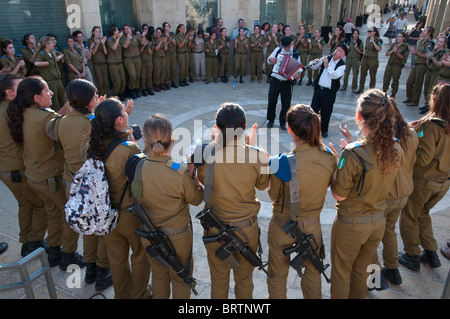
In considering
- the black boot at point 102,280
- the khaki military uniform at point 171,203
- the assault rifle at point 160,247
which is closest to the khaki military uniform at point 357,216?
the khaki military uniform at point 171,203

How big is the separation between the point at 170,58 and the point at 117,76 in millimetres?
2024

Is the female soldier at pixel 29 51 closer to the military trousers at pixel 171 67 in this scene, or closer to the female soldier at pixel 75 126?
the military trousers at pixel 171 67

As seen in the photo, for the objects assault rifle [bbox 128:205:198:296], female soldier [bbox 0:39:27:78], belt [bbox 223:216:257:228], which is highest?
female soldier [bbox 0:39:27:78]

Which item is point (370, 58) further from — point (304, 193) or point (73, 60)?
point (304, 193)

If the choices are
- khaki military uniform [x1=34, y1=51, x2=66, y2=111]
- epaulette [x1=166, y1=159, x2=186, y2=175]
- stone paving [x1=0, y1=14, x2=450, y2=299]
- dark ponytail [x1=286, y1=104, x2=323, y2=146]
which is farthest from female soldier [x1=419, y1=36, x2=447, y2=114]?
khaki military uniform [x1=34, y1=51, x2=66, y2=111]

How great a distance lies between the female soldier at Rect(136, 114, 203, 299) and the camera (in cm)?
232

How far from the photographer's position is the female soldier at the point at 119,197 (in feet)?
8.02

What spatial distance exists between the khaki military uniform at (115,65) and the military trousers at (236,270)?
7498mm

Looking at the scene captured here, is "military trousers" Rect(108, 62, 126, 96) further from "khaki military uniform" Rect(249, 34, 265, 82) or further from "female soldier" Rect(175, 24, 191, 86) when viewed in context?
"khaki military uniform" Rect(249, 34, 265, 82)

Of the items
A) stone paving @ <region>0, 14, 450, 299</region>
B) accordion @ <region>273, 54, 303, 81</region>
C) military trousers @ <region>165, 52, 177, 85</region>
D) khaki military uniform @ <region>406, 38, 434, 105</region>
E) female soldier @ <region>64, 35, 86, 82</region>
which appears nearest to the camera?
stone paving @ <region>0, 14, 450, 299</region>

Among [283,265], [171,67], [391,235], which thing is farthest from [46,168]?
[171,67]

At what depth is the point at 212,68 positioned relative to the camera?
36.5 feet

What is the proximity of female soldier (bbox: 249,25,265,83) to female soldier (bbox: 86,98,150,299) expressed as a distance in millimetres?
9112

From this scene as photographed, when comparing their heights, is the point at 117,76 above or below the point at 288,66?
below
